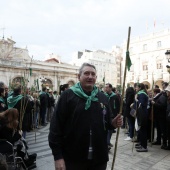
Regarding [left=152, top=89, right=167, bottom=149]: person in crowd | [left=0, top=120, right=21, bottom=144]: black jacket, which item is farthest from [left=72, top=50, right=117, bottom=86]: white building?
[left=0, top=120, right=21, bottom=144]: black jacket

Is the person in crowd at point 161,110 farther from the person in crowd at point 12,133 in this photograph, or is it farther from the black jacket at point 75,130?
the black jacket at point 75,130

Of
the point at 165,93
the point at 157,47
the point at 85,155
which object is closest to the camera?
the point at 85,155

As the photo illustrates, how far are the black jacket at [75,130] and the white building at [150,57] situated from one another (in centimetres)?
3638

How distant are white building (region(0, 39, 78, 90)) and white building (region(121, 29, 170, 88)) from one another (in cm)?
1370

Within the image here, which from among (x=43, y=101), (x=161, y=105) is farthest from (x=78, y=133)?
(x=43, y=101)

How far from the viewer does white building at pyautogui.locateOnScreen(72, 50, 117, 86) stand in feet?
193

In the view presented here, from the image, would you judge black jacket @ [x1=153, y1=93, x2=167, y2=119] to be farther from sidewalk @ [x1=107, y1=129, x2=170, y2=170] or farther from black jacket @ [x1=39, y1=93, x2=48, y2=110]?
black jacket @ [x1=39, y1=93, x2=48, y2=110]

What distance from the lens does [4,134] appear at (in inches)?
155

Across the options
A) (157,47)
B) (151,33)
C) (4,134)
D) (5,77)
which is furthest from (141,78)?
(4,134)

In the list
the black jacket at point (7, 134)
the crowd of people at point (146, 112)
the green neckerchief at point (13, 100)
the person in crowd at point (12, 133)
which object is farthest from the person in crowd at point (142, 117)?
the green neckerchief at point (13, 100)

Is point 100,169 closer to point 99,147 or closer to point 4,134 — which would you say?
point 99,147

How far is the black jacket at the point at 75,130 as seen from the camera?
2121 millimetres

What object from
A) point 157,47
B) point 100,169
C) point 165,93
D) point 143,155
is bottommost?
point 143,155

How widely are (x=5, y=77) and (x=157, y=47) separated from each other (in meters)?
28.5
